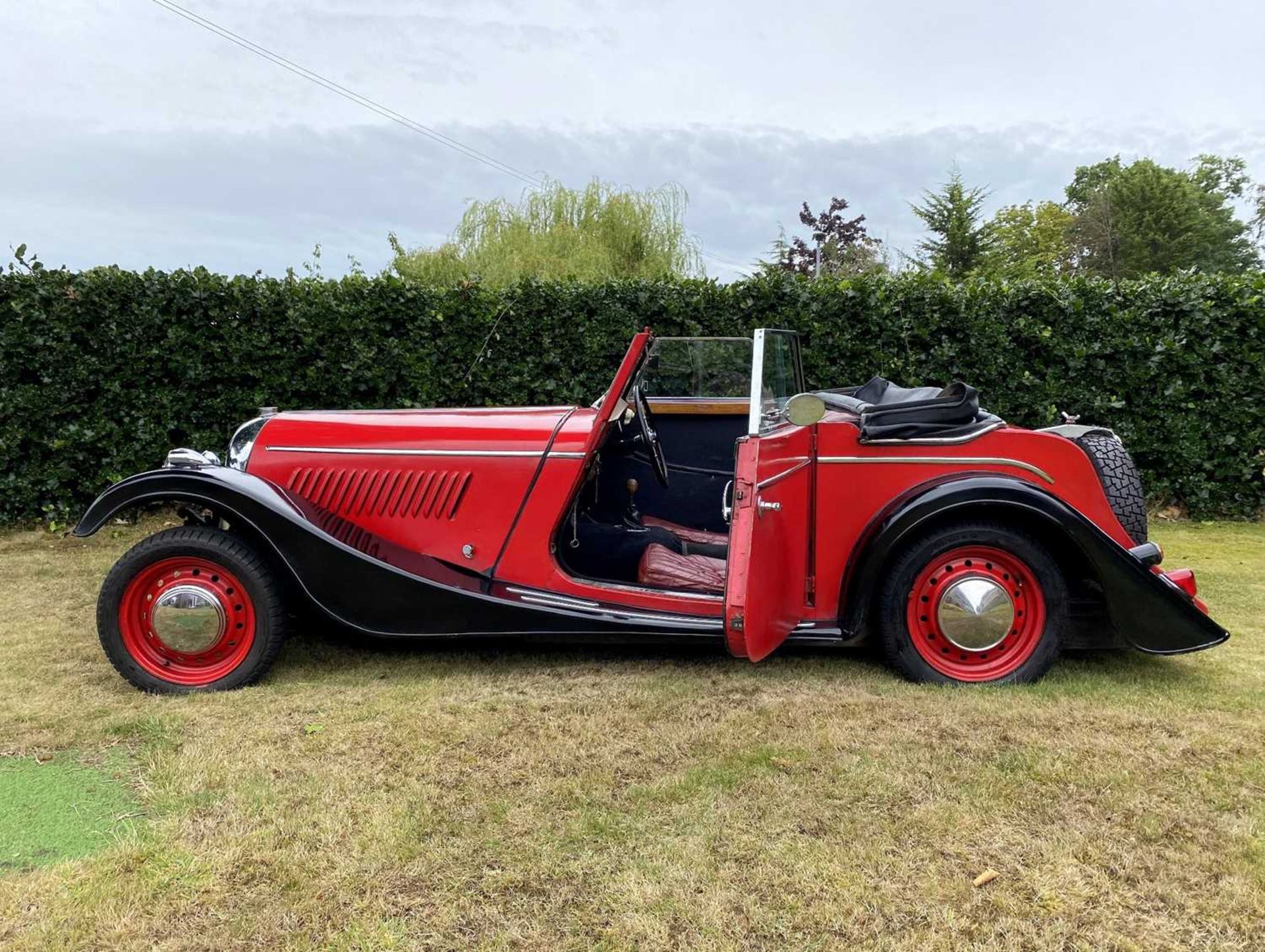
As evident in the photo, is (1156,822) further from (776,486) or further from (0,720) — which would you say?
(0,720)

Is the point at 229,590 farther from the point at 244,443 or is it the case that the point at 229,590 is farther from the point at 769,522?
the point at 769,522

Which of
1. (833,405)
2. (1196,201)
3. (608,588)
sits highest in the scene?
(1196,201)

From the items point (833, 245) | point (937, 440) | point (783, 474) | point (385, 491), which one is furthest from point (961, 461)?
point (833, 245)

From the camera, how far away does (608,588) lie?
3377 millimetres

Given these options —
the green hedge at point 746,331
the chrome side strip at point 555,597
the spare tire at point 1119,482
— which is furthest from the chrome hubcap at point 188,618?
the green hedge at point 746,331

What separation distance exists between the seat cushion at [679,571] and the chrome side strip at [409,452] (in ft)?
2.01

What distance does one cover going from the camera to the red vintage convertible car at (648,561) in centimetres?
317

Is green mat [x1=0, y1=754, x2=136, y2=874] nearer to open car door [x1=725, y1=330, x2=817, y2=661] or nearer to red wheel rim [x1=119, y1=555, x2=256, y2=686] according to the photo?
red wheel rim [x1=119, y1=555, x2=256, y2=686]

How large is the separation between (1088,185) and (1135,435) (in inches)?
1712

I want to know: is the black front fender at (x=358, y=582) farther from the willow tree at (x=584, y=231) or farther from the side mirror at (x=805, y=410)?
the willow tree at (x=584, y=231)

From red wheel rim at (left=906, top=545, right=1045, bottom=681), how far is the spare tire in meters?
0.55

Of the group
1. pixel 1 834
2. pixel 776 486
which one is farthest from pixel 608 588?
pixel 1 834

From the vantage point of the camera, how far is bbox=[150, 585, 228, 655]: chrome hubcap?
10.4ft

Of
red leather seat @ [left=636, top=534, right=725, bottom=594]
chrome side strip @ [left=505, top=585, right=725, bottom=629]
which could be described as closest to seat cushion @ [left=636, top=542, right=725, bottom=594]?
red leather seat @ [left=636, top=534, right=725, bottom=594]
